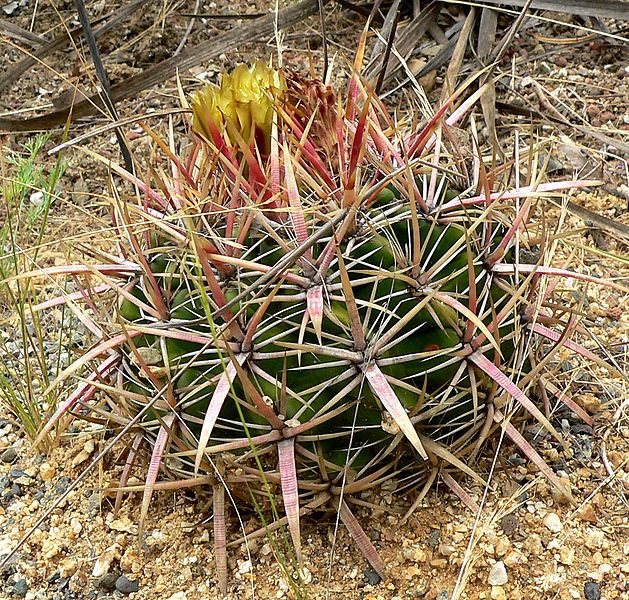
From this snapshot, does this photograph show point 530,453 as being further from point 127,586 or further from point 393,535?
point 127,586

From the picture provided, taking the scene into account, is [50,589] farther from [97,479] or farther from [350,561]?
[350,561]

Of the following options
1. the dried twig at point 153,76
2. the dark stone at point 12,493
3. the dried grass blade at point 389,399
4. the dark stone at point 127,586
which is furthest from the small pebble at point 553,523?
the dried twig at point 153,76

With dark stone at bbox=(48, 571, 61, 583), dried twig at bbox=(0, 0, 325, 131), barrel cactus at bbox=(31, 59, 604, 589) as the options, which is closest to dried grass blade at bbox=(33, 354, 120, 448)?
barrel cactus at bbox=(31, 59, 604, 589)

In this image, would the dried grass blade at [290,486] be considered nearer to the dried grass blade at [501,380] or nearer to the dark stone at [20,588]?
the dried grass blade at [501,380]

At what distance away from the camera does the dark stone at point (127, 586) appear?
1282 millimetres

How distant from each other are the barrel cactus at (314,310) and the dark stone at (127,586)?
150 millimetres

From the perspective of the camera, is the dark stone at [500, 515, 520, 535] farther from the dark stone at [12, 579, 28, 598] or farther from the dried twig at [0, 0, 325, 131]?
the dried twig at [0, 0, 325, 131]

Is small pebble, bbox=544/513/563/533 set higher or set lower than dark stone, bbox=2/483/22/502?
higher

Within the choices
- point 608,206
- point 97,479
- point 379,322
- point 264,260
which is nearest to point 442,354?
point 379,322

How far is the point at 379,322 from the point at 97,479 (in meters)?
0.64

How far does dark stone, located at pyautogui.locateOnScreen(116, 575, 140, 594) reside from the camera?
4.21 ft

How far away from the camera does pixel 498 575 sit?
1224 mm

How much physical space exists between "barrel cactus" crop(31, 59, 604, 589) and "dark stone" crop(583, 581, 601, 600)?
0.20 metres

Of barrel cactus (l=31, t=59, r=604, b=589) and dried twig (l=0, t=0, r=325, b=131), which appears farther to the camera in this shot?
dried twig (l=0, t=0, r=325, b=131)
